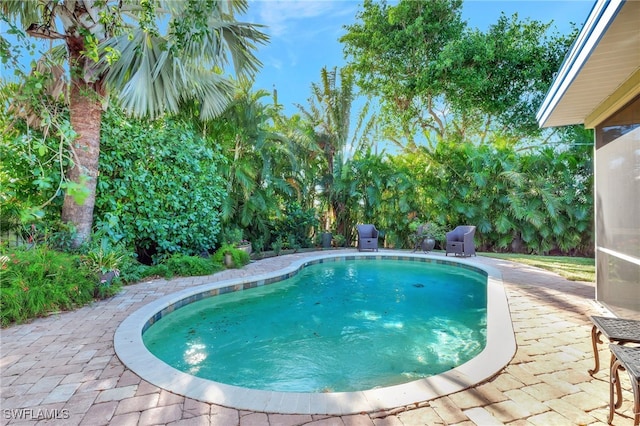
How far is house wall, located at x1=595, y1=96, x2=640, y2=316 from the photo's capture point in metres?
4.05

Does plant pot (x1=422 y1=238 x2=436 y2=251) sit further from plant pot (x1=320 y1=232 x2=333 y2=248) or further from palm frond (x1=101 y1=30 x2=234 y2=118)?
palm frond (x1=101 y1=30 x2=234 y2=118)

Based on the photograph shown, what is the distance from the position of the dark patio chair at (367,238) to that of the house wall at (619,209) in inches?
299

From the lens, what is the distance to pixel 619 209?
4488mm

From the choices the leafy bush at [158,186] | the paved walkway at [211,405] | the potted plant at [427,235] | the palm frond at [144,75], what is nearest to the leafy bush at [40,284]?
the paved walkway at [211,405]

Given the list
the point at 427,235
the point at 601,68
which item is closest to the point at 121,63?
the point at 601,68

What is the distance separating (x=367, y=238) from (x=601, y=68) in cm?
934

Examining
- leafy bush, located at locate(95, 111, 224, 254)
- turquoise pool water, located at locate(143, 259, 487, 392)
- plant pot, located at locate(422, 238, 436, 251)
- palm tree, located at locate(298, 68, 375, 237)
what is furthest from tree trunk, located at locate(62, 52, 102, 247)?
plant pot, located at locate(422, 238, 436, 251)

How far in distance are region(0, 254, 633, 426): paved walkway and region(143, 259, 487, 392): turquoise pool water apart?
34.7 inches

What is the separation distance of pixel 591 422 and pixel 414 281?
6377 millimetres

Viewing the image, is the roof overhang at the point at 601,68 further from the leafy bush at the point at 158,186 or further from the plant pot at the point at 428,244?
the leafy bush at the point at 158,186

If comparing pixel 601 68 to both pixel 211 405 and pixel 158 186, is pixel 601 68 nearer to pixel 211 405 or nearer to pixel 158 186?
pixel 211 405

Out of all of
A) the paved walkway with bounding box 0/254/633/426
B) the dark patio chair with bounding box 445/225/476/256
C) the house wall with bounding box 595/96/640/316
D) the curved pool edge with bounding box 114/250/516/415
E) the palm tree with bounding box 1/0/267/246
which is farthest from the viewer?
the dark patio chair with bounding box 445/225/476/256

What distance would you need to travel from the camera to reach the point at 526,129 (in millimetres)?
15594

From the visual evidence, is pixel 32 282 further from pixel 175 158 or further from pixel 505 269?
pixel 505 269
